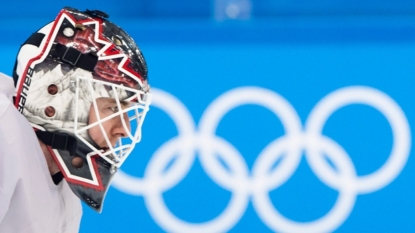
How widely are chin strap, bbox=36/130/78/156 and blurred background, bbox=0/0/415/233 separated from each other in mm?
1272

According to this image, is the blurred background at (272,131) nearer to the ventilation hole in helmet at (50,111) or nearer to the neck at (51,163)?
the neck at (51,163)

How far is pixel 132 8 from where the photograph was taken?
3.86 metres

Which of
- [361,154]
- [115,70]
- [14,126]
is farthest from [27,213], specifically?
[361,154]

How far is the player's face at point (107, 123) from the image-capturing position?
204cm

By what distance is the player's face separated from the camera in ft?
6.69

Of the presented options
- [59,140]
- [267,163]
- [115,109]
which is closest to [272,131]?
[267,163]

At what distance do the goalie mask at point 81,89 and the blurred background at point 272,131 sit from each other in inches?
48.9

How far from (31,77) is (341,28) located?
169 centimetres

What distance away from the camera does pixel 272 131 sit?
10.9ft

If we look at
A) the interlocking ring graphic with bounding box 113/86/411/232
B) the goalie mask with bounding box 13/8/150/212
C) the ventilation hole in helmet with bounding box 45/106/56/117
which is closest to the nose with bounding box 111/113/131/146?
the goalie mask with bounding box 13/8/150/212

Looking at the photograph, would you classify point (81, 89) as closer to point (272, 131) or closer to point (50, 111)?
point (50, 111)

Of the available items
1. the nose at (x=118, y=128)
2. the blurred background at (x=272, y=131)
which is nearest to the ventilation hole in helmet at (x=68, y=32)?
the nose at (x=118, y=128)

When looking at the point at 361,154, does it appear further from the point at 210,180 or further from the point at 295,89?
the point at 210,180

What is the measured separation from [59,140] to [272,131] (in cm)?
144
